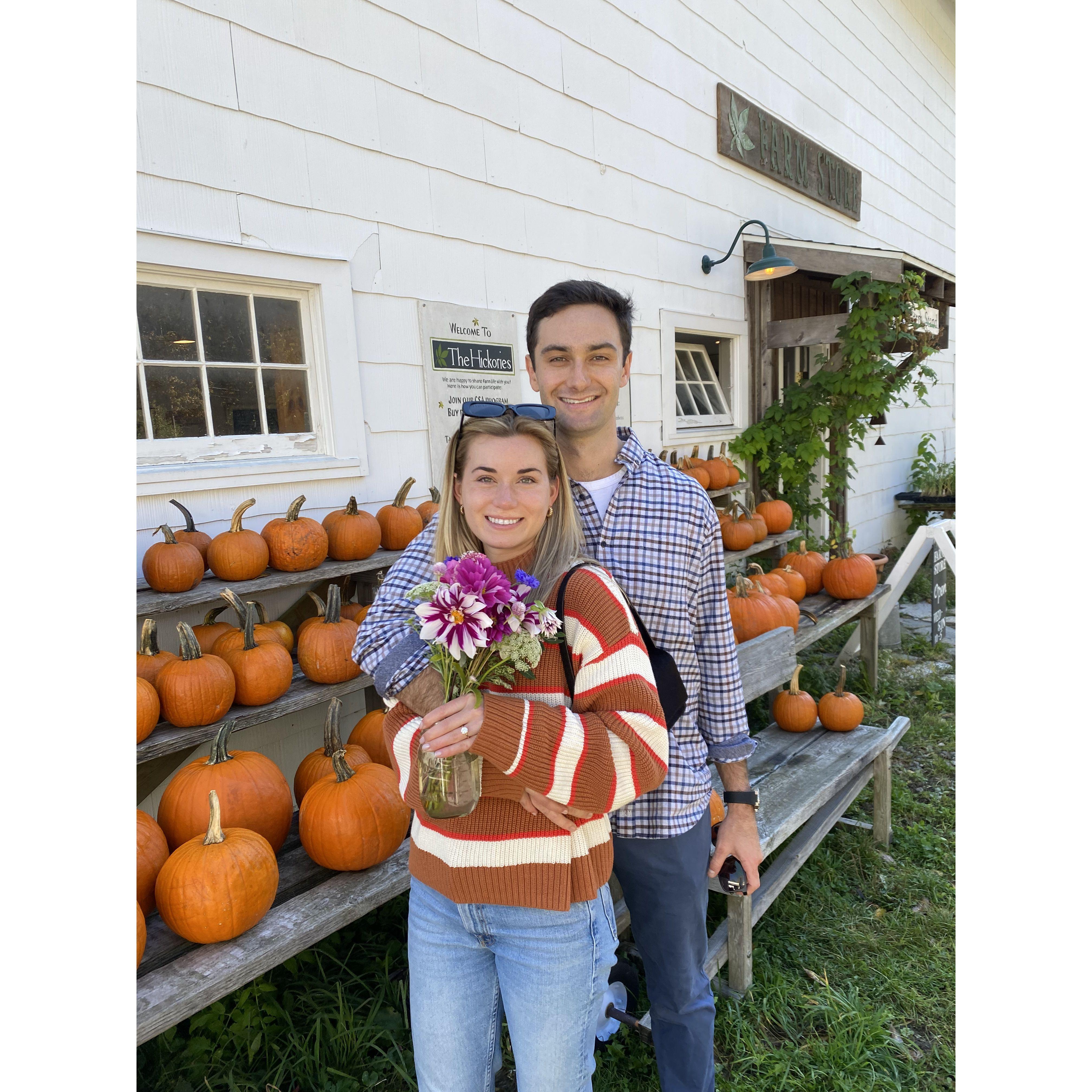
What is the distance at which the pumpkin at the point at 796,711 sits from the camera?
362 centimetres

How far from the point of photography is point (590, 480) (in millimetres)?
1771

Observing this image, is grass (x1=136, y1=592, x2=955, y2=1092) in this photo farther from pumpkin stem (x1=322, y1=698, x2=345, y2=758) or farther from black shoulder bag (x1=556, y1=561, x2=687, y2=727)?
black shoulder bag (x1=556, y1=561, x2=687, y2=727)

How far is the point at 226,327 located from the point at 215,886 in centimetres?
201

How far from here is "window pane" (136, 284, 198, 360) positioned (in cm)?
263

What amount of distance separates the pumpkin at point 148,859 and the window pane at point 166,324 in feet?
5.21

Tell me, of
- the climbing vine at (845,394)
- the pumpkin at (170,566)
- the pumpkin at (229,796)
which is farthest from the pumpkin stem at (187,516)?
the climbing vine at (845,394)

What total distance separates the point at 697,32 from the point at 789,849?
5.30 meters

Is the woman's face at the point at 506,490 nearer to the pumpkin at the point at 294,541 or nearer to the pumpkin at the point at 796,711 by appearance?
the pumpkin at the point at 294,541

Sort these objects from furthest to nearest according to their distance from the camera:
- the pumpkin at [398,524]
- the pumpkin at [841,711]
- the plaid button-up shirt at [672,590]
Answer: the pumpkin at [841,711] → the pumpkin at [398,524] → the plaid button-up shirt at [672,590]

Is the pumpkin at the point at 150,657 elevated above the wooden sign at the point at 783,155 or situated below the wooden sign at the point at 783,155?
below

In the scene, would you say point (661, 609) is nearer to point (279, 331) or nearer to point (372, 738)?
point (372, 738)

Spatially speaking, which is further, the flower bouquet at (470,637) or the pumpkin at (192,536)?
the pumpkin at (192,536)

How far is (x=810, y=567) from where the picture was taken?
520 centimetres

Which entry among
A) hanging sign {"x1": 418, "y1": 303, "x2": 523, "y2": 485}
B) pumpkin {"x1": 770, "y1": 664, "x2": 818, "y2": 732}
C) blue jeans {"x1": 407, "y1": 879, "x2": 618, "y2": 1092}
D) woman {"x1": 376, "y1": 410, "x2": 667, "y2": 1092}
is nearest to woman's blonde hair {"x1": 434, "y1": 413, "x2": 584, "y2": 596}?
woman {"x1": 376, "y1": 410, "x2": 667, "y2": 1092}
